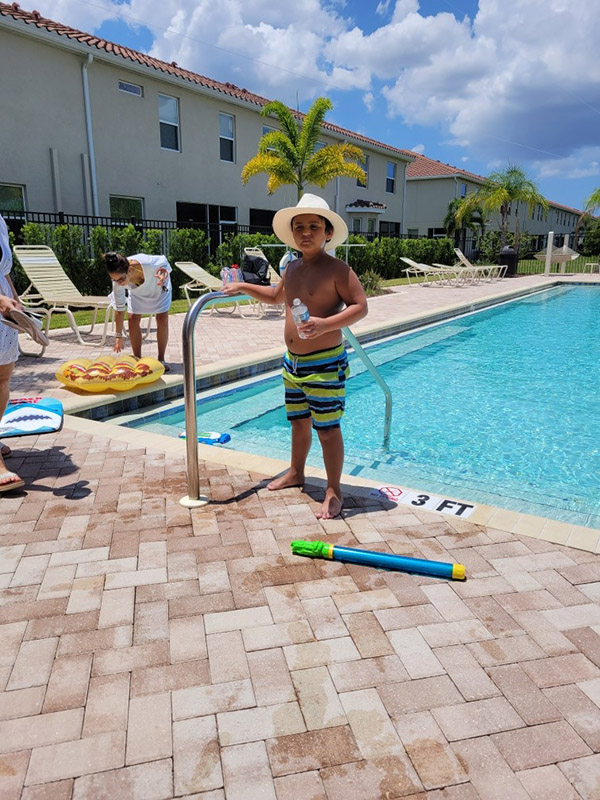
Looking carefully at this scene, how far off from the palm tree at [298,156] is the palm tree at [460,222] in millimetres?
16799

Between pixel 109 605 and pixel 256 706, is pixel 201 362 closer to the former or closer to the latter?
pixel 109 605

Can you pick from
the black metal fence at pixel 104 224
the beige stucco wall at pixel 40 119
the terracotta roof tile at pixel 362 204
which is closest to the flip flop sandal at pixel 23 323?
the black metal fence at pixel 104 224

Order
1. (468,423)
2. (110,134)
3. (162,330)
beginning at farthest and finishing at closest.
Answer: (110,134)
(162,330)
(468,423)

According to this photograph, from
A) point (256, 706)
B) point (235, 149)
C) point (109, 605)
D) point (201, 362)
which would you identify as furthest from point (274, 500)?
point (235, 149)

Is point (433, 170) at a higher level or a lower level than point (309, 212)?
higher

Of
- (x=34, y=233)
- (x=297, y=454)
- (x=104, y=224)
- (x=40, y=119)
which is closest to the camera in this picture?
(x=297, y=454)

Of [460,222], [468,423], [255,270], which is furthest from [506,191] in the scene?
[468,423]

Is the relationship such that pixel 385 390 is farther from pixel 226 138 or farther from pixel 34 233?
pixel 226 138

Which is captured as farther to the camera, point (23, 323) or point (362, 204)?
point (362, 204)

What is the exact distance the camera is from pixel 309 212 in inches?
116

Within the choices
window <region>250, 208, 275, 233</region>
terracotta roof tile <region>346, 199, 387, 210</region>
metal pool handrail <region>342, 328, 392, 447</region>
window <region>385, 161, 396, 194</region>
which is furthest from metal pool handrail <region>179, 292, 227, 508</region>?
window <region>385, 161, 396, 194</region>

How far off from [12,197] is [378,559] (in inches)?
567

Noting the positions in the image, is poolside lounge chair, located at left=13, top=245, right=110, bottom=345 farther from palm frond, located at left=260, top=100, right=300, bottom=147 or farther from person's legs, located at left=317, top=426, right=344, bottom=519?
palm frond, located at left=260, top=100, right=300, bottom=147

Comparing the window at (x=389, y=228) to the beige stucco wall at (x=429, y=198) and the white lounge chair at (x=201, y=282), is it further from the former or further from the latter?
the white lounge chair at (x=201, y=282)
